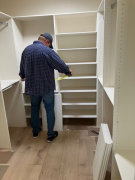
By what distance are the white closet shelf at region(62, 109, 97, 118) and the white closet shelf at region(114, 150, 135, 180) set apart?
138 cm

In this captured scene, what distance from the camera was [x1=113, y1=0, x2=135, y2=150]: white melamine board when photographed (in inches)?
41.0

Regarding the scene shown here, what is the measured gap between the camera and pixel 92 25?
2.56 metres

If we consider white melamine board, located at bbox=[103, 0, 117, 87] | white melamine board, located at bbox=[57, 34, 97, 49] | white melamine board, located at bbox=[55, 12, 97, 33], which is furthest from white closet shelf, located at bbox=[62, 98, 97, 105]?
white melamine board, located at bbox=[55, 12, 97, 33]

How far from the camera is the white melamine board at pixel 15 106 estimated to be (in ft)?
8.49

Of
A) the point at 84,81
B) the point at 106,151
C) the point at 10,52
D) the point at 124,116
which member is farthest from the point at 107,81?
the point at 10,52

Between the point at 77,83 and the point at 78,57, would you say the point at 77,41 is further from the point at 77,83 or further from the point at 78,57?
the point at 77,83

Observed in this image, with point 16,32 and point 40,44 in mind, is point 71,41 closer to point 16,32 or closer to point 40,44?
point 40,44

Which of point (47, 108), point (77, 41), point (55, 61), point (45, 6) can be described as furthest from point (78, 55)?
point (47, 108)

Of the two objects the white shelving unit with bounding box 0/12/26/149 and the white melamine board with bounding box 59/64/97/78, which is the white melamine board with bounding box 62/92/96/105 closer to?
the white melamine board with bounding box 59/64/97/78

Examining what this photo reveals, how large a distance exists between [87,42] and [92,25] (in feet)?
0.95

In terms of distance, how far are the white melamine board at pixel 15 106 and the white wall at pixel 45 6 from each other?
4.23 ft

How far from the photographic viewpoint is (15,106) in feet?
8.80

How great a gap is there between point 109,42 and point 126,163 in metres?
1.24

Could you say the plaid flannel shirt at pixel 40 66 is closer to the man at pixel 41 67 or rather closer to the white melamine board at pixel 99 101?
the man at pixel 41 67
